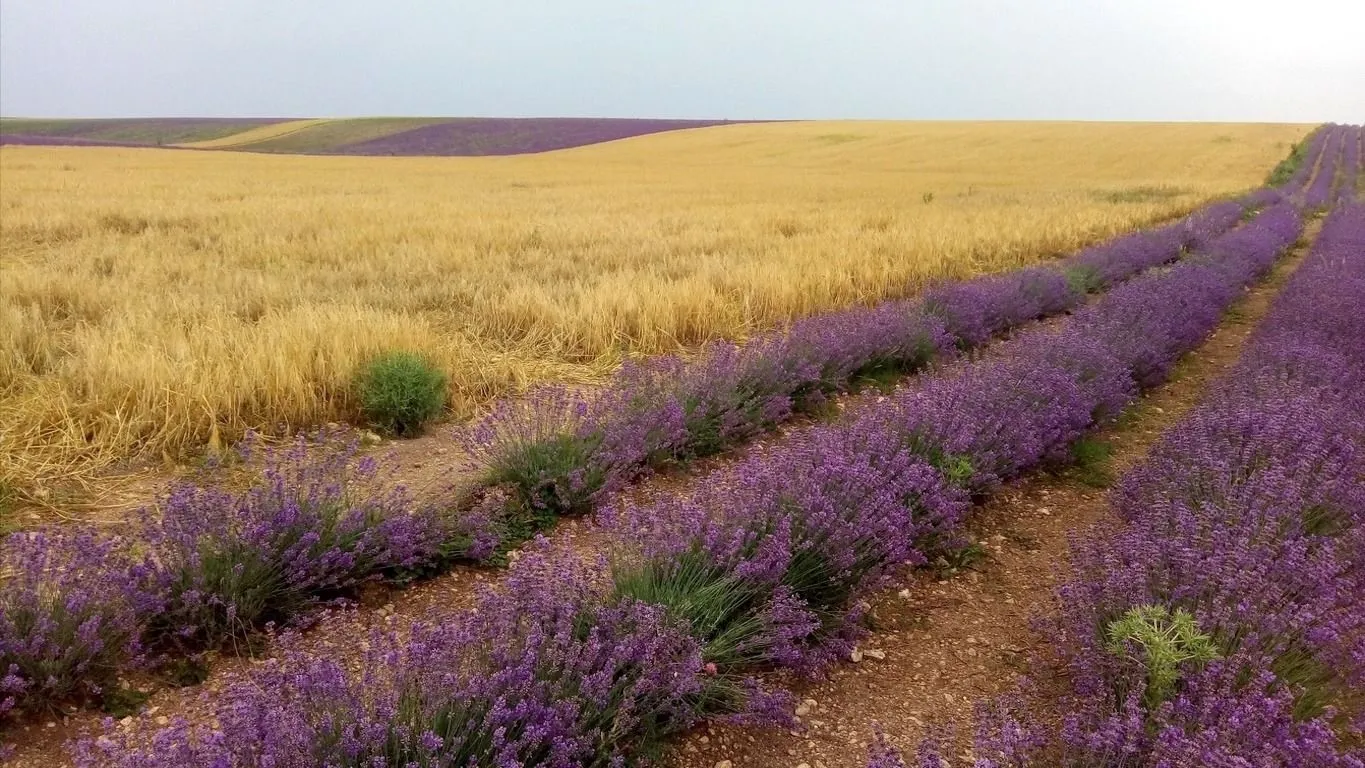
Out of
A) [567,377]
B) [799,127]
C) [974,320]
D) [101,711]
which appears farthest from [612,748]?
[799,127]

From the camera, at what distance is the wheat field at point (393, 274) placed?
4.42 meters

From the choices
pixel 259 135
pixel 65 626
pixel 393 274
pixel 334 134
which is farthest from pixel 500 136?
pixel 65 626

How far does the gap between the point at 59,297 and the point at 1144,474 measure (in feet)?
27.6

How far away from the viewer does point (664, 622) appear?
239 cm

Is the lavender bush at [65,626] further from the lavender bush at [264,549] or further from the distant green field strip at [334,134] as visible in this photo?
the distant green field strip at [334,134]

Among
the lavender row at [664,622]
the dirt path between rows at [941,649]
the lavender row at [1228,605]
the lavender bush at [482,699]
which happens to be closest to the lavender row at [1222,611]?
the lavender row at [1228,605]

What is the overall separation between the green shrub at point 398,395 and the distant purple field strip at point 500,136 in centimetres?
6063

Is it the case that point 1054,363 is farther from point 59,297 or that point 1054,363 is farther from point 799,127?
point 799,127

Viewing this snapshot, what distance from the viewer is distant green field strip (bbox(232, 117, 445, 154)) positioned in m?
69.2

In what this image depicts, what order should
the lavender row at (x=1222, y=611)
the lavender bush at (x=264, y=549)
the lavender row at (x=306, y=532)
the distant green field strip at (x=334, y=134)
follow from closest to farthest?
1. the lavender row at (x=1222, y=611)
2. the lavender row at (x=306, y=532)
3. the lavender bush at (x=264, y=549)
4. the distant green field strip at (x=334, y=134)

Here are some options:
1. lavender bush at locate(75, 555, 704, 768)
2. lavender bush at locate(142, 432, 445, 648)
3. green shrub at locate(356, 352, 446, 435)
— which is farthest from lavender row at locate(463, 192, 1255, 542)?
lavender bush at locate(75, 555, 704, 768)

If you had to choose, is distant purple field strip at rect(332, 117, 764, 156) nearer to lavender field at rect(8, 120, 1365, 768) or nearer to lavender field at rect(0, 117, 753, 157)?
lavender field at rect(0, 117, 753, 157)

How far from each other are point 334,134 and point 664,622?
8236 cm

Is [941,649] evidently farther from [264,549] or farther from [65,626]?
[65,626]
